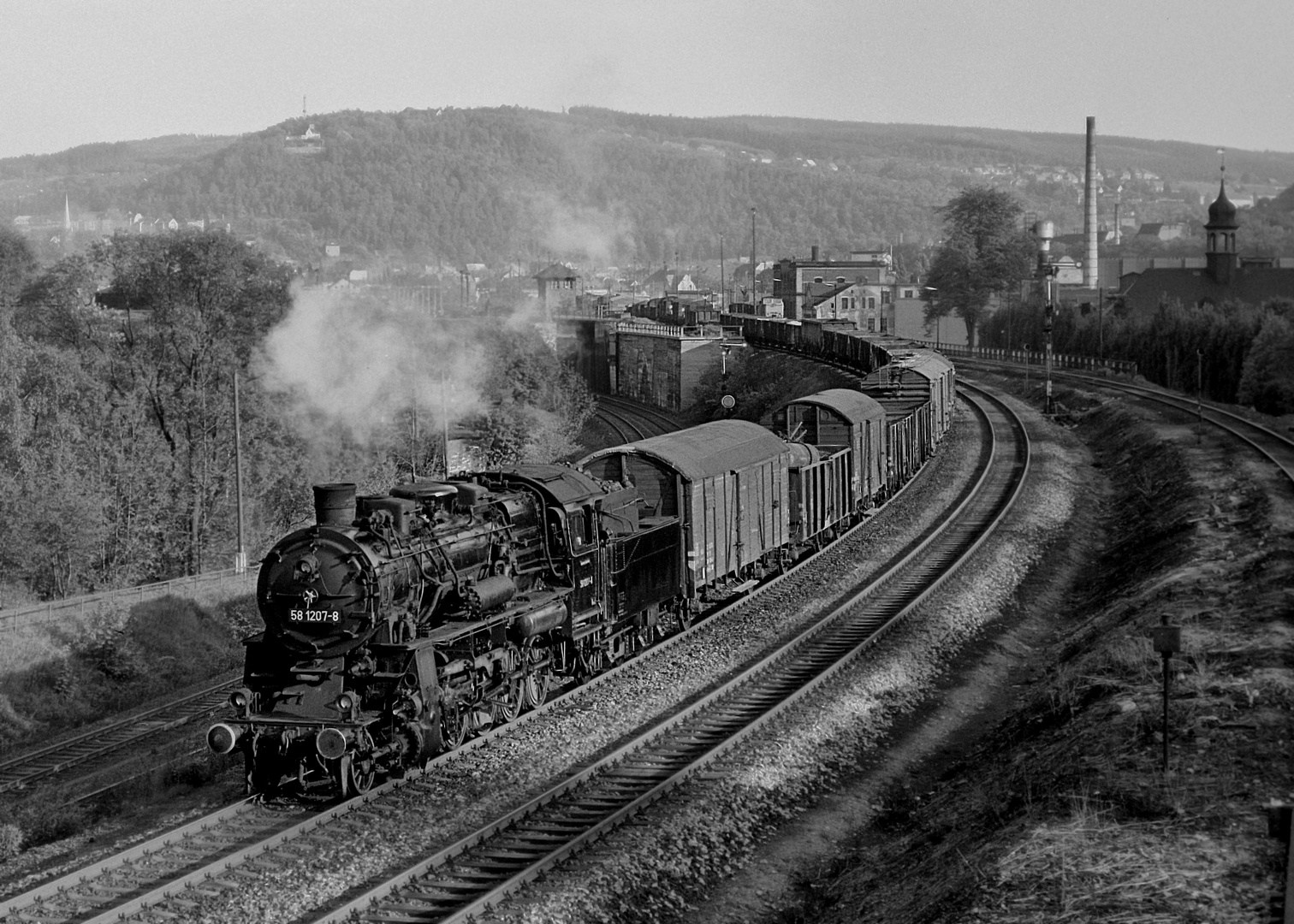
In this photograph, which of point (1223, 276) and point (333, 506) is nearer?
point (333, 506)

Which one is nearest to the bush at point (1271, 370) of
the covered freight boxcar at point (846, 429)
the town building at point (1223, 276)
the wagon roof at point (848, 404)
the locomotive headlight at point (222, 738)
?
the town building at point (1223, 276)

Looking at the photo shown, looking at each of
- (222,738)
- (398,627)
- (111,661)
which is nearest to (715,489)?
(398,627)

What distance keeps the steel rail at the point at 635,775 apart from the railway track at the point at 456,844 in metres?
0.02

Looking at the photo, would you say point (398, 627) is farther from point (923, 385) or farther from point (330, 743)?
point (923, 385)

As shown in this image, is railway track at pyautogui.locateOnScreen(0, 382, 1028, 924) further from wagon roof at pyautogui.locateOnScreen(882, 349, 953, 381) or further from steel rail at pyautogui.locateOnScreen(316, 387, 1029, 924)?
wagon roof at pyautogui.locateOnScreen(882, 349, 953, 381)

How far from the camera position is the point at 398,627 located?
14891 mm

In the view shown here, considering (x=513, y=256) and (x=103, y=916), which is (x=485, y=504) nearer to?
(x=103, y=916)

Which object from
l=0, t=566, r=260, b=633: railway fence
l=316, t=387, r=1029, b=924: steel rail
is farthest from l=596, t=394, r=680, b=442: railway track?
l=316, t=387, r=1029, b=924: steel rail

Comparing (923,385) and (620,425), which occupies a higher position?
(923,385)

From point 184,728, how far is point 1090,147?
11355cm

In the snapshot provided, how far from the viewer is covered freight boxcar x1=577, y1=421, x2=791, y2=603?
2161 cm

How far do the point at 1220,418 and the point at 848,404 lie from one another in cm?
2234

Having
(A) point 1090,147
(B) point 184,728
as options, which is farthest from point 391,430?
(A) point 1090,147

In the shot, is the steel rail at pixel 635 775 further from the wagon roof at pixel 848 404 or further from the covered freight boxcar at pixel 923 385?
the covered freight boxcar at pixel 923 385
